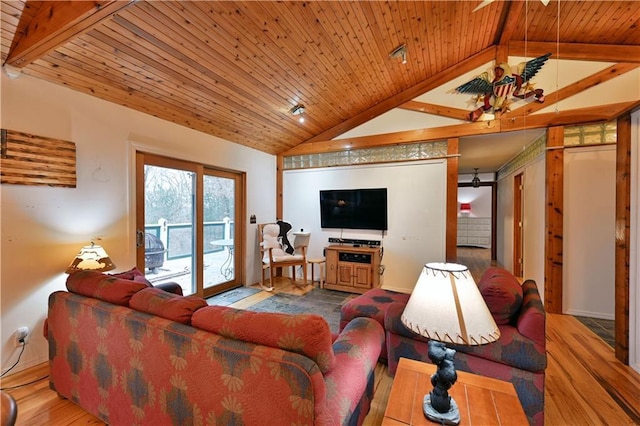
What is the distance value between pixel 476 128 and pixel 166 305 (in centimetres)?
430

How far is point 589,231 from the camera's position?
3352 mm

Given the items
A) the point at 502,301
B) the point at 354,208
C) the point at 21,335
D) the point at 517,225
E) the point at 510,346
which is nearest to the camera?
the point at 510,346

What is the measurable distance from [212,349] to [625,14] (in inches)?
194

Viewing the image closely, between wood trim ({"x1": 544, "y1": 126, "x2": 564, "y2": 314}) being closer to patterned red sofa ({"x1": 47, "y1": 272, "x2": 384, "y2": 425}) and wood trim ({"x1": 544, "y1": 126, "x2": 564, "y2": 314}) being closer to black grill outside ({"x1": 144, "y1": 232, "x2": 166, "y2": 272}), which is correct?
patterned red sofa ({"x1": 47, "y1": 272, "x2": 384, "y2": 425})

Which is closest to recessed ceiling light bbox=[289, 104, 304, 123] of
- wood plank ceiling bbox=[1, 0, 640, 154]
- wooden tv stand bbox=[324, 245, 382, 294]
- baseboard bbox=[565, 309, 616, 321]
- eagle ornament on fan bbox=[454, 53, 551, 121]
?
wood plank ceiling bbox=[1, 0, 640, 154]

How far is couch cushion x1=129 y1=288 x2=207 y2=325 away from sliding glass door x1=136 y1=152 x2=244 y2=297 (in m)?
2.01

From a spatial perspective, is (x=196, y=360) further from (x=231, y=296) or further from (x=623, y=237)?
(x=623, y=237)

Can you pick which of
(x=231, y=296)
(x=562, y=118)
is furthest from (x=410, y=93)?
(x=231, y=296)

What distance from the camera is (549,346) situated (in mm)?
2602

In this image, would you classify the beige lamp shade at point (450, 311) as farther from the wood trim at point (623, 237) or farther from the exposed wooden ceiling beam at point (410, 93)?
the exposed wooden ceiling beam at point (410, 93)

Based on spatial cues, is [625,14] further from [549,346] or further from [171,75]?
[171,75]

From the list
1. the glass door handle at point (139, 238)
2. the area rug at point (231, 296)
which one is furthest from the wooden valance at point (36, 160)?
the area rug at point (231, 296)

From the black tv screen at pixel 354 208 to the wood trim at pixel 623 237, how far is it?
8.65ft

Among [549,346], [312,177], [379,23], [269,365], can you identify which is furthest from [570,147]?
[269,365]
